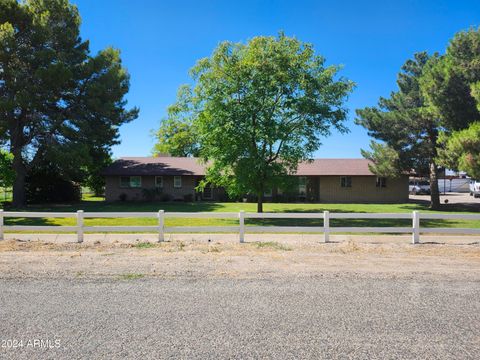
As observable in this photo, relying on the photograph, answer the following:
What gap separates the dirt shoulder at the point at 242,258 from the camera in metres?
8.02

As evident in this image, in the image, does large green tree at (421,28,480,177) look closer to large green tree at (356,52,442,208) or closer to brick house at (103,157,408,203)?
large green tree at (356,52,442,208)

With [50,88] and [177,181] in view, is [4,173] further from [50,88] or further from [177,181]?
[177,181]

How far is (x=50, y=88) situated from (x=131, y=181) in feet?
40.8

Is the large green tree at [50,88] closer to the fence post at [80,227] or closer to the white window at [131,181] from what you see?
the white window at [131,181]

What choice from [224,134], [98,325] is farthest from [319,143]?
[98,325]

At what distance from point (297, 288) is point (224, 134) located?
13584 mm

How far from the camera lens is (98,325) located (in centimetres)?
494

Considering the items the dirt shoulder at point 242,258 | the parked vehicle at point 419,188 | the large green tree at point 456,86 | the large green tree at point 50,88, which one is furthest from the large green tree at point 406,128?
the parked vehicle at point 419,188

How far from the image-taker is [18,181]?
29469 mm

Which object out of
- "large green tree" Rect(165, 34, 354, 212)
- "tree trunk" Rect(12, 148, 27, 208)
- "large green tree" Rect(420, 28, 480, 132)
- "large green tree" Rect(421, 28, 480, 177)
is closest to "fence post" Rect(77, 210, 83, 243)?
"large green tree" Rect(165, 34, 354, 212)

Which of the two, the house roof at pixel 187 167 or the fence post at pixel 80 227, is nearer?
the fence post at pixel 80 227

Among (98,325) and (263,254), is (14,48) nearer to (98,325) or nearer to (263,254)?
(263,254)

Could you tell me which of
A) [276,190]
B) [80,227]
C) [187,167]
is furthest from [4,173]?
[276,190]

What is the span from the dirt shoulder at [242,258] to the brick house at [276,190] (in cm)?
2493
